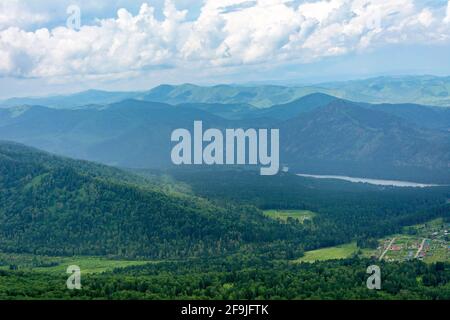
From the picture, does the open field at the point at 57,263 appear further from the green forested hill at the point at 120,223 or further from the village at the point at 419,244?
the village at the point at 419,244

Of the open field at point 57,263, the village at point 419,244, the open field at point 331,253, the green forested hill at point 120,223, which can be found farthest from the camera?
the green forested hill at point 120,223

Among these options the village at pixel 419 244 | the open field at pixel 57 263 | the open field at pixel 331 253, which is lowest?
the open field at pixel 57 263

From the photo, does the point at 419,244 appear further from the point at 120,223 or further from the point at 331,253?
the point at 120,223

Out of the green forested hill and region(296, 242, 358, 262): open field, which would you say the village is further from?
the green forested hill

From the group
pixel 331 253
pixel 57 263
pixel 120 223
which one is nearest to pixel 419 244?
pixel 331 253

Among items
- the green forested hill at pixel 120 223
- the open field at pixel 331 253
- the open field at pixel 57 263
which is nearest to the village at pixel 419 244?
the open field at pixel 331 253
